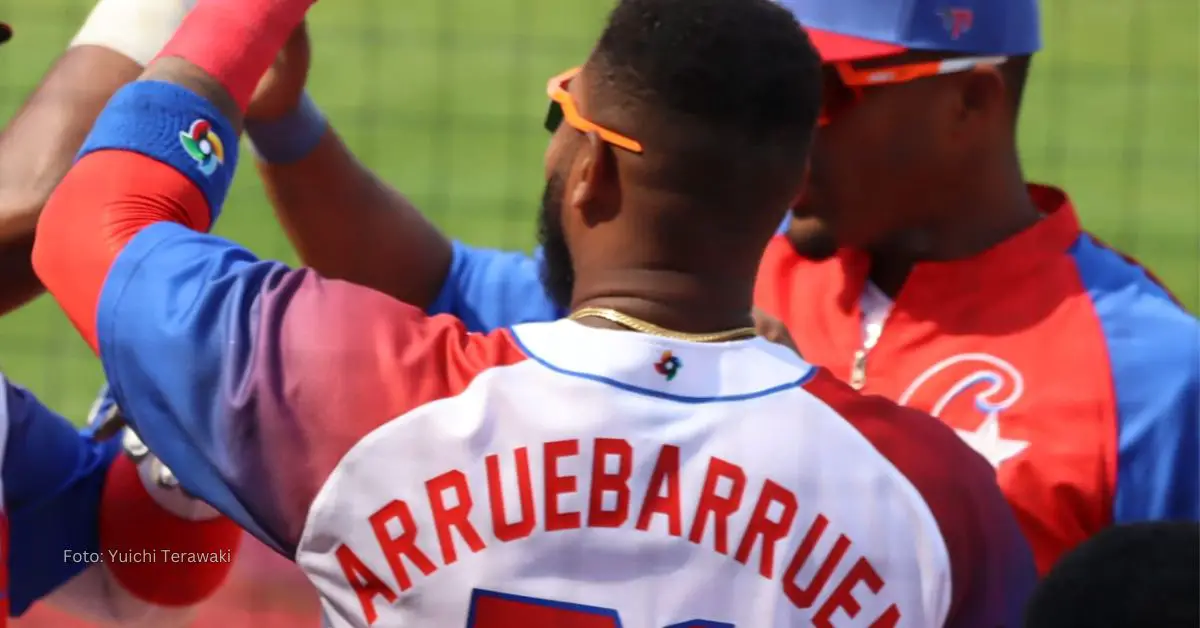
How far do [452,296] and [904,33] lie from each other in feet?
3.39

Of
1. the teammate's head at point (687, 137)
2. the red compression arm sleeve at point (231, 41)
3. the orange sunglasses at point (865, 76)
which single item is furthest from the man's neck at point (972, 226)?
the red compression arm sleeve at point (231, 41)

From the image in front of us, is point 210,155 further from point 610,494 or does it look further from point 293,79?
point 293,79

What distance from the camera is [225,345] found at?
2.06 m

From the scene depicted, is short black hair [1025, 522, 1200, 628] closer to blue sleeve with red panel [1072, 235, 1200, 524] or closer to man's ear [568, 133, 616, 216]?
man's ear [568, 133, 616, 216]

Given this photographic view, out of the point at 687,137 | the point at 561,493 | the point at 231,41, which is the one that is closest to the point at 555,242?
the point at 687,137

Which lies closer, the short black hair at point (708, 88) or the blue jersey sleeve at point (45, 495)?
the short black hair at point (708, 88)

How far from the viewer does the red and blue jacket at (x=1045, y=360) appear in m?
2.75

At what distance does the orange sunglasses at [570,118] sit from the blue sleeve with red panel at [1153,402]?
1062 mm

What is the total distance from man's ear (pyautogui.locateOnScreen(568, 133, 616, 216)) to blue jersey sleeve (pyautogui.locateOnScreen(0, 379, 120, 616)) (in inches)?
47.5

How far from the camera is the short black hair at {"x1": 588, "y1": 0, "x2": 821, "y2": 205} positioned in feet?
7.02

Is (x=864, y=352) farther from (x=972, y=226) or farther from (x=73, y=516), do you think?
(x=73, y=516)

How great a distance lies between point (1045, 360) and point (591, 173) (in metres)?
1.09

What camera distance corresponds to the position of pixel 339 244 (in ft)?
11.2

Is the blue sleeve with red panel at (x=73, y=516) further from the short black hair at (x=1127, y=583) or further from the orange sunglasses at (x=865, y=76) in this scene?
the short black hair at (x=1127, y=583)
